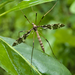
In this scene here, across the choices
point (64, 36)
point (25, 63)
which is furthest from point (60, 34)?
point (25, 63)

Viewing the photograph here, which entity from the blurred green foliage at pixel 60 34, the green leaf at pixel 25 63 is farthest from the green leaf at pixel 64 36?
the green leaf at pixel 25 63

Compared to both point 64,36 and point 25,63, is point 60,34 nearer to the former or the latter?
point 64,36

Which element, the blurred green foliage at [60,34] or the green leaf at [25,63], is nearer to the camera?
the green leaf at [25,63]

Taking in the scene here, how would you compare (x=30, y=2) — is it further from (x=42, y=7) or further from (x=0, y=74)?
(x=0, y=74)

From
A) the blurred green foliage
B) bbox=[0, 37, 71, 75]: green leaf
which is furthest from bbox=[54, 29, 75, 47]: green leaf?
bbox=[0, 37, 71, 75]: green leaf

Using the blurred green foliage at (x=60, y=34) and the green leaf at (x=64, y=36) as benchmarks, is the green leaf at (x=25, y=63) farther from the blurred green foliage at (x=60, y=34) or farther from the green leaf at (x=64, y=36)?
the green leaf at (x=64, y=36)

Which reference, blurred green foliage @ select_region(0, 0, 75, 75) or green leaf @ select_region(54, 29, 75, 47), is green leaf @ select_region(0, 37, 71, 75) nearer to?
blurred green foliage @ select_region(0, 0, 75, 75)

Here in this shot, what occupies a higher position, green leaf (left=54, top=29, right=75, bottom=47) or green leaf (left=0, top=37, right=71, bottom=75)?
green leaf (left=0, top=37, right=71, bottom=75)

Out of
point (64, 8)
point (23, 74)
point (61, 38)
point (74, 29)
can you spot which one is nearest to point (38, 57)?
point (23, 74)

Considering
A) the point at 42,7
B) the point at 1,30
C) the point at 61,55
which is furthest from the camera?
the point at 1,30
